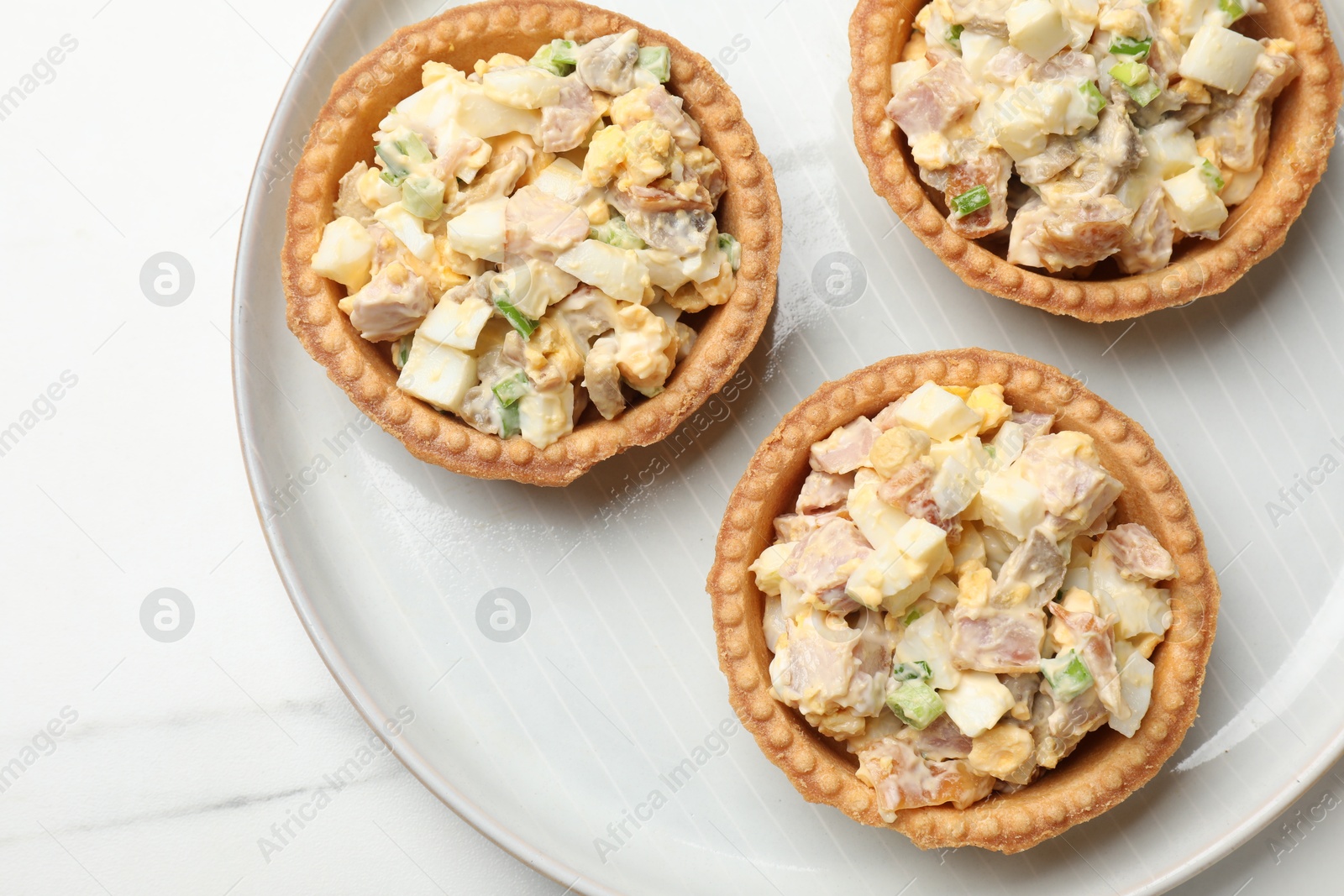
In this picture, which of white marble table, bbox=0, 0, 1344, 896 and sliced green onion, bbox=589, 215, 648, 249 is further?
white marble table, bbox=0, 0, 1344, 896

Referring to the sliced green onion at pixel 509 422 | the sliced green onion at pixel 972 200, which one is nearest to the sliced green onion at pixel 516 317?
the sliced green onion at pixel 509 422

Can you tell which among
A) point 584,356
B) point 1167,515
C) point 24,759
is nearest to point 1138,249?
point 1167,515

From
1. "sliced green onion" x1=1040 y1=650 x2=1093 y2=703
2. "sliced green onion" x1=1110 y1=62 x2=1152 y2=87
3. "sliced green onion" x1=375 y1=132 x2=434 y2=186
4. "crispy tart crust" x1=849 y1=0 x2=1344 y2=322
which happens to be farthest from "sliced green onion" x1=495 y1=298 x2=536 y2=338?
"sliced green onion" x1=1110 y1=62 x2=1152 y2=87

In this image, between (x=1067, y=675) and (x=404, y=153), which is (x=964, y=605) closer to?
(x=1067, y=675)

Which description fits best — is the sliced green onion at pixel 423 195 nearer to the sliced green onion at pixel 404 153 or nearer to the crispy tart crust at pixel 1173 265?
the sliced green onion at pixel 404 153

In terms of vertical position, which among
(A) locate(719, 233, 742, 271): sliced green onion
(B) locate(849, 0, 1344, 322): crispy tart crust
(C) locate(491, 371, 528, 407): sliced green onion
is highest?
(C) locate(491, 371, 528, 407): sliced green onion

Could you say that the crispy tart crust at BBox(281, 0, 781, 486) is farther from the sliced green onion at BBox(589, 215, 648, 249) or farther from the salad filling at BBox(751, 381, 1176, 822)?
the salad filling at BBox(751, 381, 1176, 822)
